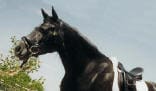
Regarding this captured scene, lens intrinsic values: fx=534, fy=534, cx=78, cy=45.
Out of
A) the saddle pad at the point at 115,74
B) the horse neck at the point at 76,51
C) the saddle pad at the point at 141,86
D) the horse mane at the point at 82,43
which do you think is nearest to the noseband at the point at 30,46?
the horse neck at the point at 76,51

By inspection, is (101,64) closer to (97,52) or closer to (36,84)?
(97,52)

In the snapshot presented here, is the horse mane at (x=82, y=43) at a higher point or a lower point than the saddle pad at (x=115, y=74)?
higher

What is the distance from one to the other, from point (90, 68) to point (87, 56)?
353mm

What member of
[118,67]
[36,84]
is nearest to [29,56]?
[118,67]

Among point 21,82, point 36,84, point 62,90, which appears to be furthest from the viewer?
point 36,84

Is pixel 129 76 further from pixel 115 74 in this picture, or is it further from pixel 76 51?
pixel 76 51

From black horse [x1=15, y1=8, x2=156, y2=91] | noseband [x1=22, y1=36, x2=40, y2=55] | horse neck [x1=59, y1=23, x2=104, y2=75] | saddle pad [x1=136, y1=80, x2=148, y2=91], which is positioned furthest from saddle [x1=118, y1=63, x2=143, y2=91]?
noseband [x1=22, y1=36, x2=40, y2=55]

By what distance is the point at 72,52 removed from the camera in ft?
44.0

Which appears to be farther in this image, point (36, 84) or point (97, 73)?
point (36, 84)

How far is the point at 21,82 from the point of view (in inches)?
2936

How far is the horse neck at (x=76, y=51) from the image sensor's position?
1333 cm

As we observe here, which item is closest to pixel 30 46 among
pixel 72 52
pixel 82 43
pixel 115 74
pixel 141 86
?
pixel 72 52

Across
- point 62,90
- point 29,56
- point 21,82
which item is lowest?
point 62,90

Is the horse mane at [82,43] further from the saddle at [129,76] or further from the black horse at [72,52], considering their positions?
the saddle at [129,76]
